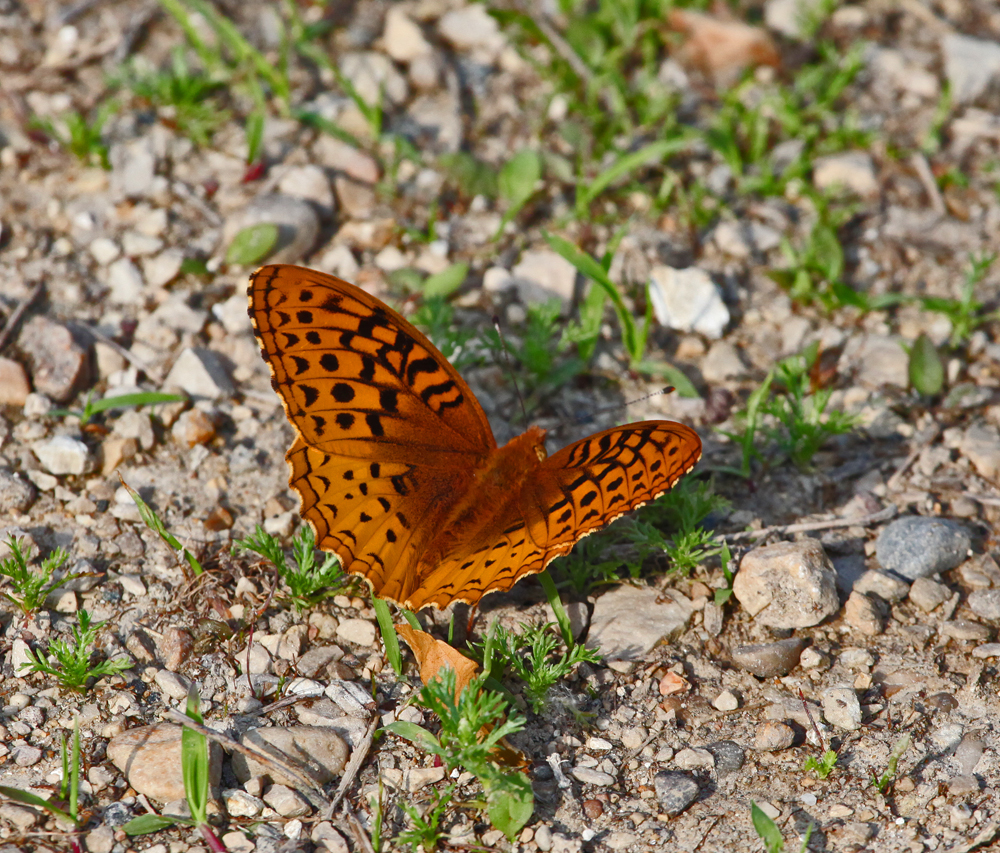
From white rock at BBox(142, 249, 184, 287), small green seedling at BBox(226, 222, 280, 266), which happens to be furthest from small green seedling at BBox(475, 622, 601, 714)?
white rock at BBox(142, 249, 184, 287)

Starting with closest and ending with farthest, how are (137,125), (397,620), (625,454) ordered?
(625,454) < (397,620) < (137,125)

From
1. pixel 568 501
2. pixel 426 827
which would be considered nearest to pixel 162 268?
pixel 568 501

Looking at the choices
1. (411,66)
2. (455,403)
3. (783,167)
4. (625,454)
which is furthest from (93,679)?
(783,167)

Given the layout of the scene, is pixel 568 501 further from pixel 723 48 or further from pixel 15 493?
pixel 723 48

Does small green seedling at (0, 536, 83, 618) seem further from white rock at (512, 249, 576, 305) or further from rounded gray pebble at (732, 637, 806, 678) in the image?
rounded gray pebble at (732, 637, 806, 678)

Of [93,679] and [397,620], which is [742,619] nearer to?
[397,620]

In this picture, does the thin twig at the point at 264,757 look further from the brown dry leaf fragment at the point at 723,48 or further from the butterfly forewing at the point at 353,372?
the brown dry leaf fragment at the point at 723,48

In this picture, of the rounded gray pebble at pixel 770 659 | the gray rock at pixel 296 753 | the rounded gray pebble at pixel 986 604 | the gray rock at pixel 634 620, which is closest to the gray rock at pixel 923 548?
the rounded gray pebble at pixel 986 604

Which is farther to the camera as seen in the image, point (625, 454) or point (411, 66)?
point (411, 66)
